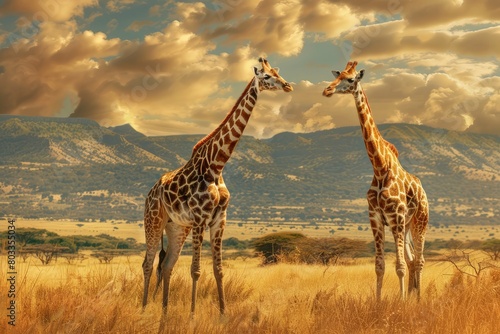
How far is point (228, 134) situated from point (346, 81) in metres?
2.19

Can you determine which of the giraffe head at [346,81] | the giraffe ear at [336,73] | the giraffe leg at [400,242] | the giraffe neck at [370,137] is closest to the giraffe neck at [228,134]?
the giraffe head at [346,81]

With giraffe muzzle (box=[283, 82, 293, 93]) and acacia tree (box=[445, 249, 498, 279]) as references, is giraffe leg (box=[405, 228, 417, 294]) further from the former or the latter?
giraffe muzzle (box=[283, 82, 293, 93])

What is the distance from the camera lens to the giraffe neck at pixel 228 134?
1160 centimetres

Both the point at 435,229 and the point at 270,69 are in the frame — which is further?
the point at 435,229

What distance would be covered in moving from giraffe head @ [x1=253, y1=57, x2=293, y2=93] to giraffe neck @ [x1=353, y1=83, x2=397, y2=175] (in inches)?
56.0

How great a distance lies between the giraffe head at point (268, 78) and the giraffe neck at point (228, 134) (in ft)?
0.45

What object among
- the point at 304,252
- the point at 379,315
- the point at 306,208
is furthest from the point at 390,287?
the point at 306,208

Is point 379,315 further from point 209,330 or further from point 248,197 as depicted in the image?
point 248,197

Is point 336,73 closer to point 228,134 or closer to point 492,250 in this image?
point 228,134

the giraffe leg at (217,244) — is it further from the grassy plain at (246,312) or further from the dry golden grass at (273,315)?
the dry golden grass at (273,315)

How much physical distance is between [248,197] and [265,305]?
173 metres

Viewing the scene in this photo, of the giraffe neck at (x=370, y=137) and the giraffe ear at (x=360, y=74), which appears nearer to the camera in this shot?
the giraffe ear at (x=360, y=74)

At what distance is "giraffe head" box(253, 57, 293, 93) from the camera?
37.0 ft

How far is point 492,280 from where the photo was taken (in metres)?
13.3
